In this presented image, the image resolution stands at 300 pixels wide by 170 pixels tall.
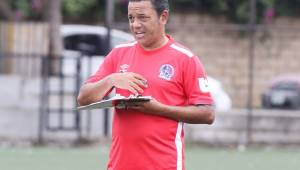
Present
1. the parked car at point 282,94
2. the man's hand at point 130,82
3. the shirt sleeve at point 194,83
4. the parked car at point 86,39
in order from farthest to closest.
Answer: the parked car at point 282,94 < the parked car at point 86,39 < the shirt sleeve at point 194,83 < the man's hand at point 130,82

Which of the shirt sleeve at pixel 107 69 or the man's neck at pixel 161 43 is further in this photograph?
the shirt sleeve at pixel 107 69

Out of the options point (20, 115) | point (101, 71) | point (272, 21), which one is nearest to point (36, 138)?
point (20, 115)

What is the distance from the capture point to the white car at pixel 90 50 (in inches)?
689

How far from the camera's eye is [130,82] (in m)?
5.60

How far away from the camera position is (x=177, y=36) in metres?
19.3

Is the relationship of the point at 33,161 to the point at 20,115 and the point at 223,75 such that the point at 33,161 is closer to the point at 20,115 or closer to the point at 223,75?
the point at 20,115

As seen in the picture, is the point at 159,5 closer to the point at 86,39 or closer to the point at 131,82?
the point at 131,82

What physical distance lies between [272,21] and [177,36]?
367 centimetres

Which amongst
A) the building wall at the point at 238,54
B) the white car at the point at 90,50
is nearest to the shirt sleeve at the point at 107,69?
the white car at the point at 90,50

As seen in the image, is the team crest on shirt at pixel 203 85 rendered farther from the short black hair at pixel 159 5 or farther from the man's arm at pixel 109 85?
the short black hair at pixel 159 5

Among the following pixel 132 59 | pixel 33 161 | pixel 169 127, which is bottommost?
pixel 33 161

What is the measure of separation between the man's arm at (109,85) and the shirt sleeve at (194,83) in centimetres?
26

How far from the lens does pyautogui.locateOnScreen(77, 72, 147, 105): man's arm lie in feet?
18.4

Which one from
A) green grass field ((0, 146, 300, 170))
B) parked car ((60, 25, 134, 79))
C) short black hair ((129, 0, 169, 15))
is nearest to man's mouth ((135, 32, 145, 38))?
short black hair ((129, 0, 169, 15))
